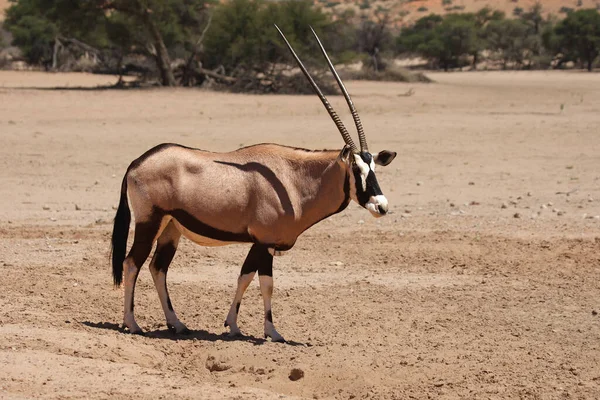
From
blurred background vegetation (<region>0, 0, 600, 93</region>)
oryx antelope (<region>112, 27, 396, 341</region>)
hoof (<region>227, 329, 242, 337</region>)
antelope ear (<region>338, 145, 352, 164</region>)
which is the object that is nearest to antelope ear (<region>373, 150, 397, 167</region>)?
oryx antelope (<region>112, 27, 396, 341</region>)

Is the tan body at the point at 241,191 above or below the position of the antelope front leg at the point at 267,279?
above

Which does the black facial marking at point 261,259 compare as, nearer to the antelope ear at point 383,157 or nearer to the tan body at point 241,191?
the tan body at point 241,191

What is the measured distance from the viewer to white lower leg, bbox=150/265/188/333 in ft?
25.2

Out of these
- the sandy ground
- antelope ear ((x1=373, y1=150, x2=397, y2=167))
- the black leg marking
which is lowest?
the sandy ground

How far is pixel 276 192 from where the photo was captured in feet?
24.1

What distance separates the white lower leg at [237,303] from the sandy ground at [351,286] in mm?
159

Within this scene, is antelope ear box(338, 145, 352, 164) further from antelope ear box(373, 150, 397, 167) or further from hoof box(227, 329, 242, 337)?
hoof box(227, 329, 242, 337)

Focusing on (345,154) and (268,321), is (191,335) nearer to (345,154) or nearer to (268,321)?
(268,321)

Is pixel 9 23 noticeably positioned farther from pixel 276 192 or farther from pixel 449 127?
pixel 276 192

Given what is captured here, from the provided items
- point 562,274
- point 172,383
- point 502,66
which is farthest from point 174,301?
point 502,66

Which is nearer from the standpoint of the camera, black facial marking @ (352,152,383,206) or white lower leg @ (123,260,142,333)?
black facial marking @ (352,152,383,206)

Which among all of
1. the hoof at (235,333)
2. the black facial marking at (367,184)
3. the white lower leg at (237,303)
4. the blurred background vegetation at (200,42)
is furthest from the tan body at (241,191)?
the blurred background vegetation at (200,42)

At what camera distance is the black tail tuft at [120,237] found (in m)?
7.70

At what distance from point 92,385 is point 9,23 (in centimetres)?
4869
